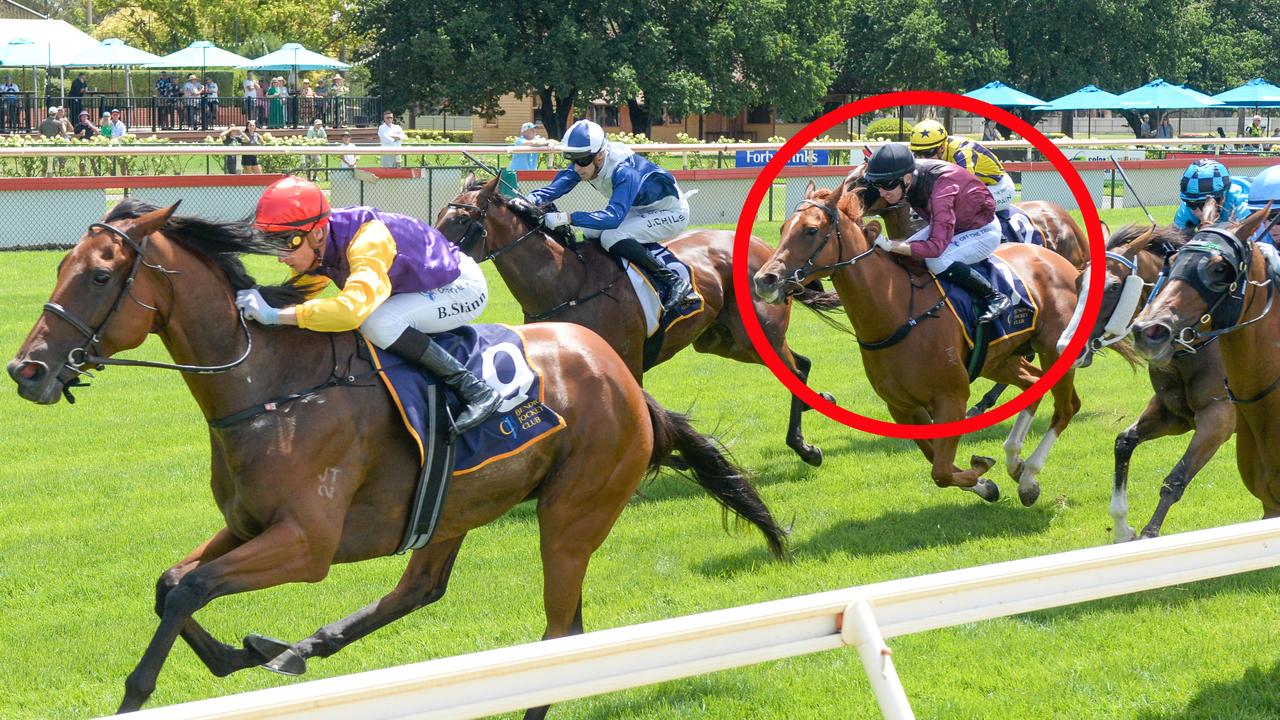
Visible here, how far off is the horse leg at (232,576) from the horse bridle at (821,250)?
3.62 m

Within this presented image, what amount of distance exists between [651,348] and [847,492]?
176 centimetres

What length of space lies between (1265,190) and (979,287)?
168 centimetres

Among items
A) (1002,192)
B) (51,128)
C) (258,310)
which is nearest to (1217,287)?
(258,310)

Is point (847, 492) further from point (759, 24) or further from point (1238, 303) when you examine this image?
point (759, 24)

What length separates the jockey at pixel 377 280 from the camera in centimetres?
500

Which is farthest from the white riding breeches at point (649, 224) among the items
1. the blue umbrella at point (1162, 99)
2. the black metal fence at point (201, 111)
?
the blue umbrella at point (1162, 99)

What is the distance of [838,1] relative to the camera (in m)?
47.1

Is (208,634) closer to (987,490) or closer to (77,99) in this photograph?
(987,490)

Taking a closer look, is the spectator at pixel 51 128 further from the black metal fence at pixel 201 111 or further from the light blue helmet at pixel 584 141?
the light blue helmet at pixel 584 141

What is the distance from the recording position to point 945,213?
810 centimetres

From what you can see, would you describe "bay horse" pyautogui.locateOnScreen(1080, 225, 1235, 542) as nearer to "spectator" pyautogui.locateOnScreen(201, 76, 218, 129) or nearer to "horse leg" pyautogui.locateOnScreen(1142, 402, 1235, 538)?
"horse leg" pyautogui.locateOnScreen(1142, 402, 1235, 538)

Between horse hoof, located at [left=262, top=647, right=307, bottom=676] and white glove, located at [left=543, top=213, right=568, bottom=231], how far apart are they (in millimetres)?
4437

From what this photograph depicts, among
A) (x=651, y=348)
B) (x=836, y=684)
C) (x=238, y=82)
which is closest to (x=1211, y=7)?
(x=238, y=82)

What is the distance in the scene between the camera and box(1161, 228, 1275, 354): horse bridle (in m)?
6.04
